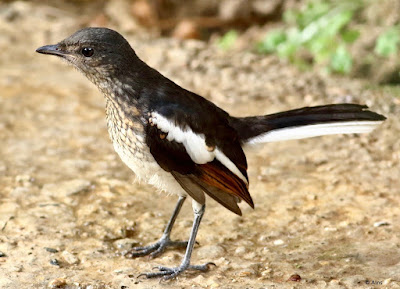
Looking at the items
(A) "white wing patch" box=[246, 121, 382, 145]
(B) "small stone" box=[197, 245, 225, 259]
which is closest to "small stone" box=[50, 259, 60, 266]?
(B) "small stone" box=[197, 245, 225, 259]

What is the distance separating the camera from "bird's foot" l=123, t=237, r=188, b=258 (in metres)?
4.62

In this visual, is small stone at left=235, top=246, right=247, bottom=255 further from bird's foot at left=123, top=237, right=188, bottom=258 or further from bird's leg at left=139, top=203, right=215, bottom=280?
bird's foot at left=123, top=237, right=188, bottom=258

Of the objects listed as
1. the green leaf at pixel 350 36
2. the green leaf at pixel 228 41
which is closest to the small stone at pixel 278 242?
the green leaf at pixel 350 36

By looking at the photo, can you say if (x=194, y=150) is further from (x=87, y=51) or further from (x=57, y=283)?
(x=57, y=283)

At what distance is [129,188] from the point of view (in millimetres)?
5562

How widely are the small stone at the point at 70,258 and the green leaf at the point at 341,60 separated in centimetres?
420

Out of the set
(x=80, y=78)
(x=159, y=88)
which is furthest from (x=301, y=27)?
(x=159, y=88)

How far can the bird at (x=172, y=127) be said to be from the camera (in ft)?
13.9

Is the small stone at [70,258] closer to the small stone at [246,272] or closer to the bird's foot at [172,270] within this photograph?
the bird's foot at [172,270]

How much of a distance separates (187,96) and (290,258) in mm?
1309

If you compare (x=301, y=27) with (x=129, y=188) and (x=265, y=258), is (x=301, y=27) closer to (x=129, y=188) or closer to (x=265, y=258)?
(x=129, y=188)

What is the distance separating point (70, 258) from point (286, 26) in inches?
223

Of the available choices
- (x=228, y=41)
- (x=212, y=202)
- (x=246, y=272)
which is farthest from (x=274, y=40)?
(x=246, y=272)

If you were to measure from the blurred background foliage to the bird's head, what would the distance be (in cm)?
371
